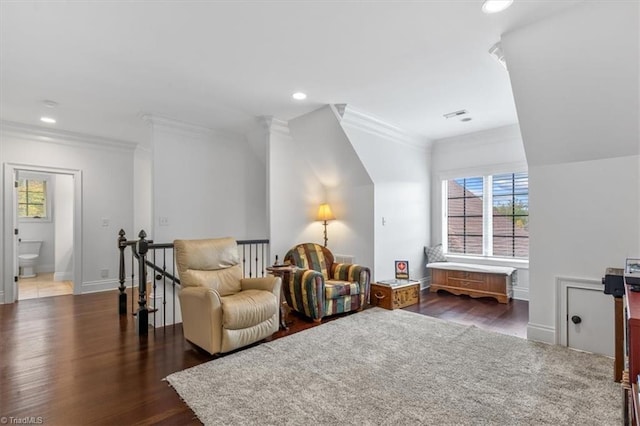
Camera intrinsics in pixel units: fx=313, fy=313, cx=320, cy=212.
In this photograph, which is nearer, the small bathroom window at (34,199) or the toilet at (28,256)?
the toilet at (28,256)

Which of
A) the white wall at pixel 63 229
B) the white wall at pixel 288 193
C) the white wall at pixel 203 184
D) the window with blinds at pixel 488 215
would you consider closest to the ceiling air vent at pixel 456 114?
the window with blinds at pixel 488 215

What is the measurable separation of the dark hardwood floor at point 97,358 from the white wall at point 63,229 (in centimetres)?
182

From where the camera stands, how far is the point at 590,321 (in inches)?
108

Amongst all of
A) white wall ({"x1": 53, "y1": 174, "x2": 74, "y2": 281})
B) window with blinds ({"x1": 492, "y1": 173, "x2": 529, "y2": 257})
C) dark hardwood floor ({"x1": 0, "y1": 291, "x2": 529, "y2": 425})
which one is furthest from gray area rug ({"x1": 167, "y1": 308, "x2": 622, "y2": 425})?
white wall ({"x1": 53, "y1": 174, "x2": 74, "y2": 281})

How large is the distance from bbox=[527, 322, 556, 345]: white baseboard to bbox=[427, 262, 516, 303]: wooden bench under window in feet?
5.07

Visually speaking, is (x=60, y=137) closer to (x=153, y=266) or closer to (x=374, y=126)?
(x=153, y=266)

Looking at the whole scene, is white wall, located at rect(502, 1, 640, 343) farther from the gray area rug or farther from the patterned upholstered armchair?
the patterned upholstered armchair

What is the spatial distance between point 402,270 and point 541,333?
70.6 inches

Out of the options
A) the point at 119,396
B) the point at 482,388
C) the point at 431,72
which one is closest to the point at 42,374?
the point at 119,396

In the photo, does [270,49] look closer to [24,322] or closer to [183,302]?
[183,302]

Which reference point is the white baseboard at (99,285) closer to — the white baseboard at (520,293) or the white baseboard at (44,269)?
the white baseboard at (44,269)

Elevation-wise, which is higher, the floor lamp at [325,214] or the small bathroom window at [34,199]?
the small bathroom window at [34,199]

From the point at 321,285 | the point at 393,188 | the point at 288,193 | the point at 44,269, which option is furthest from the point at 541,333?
the point at 44,269

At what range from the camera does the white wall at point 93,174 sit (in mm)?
4723
